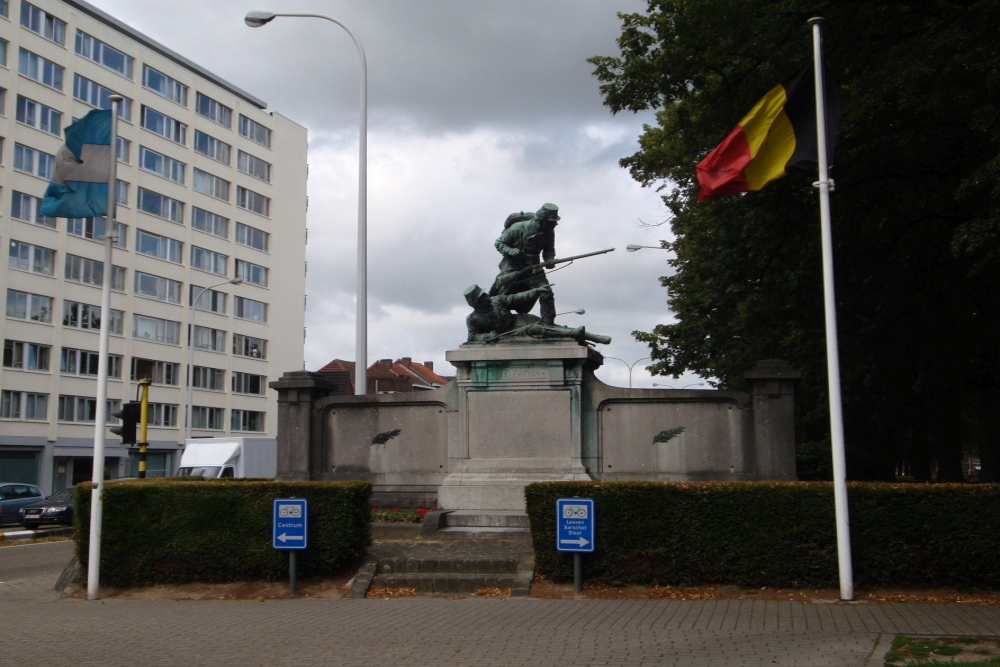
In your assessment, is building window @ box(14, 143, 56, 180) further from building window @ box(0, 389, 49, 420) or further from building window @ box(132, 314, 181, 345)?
building window @ box(0, 389, 49, 420)

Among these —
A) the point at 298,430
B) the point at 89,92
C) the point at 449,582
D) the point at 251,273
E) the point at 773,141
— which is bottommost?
the point at 449,582

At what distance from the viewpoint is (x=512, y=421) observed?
17.5 meters

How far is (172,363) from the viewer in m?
65.1

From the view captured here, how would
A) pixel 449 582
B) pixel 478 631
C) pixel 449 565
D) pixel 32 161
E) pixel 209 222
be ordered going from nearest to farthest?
pixel 478 631 → pixel 449 582 → pixel 449 565 → pixel 32 161 → pixel 209 222

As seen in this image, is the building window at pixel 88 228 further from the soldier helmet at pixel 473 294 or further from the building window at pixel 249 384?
the soldier helmet at pixel 473 294

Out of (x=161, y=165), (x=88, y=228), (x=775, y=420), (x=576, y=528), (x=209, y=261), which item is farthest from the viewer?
(x=209, y=261)

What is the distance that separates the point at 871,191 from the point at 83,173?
12.9 m

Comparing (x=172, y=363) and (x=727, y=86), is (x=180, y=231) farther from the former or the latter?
(x=727, y=86)

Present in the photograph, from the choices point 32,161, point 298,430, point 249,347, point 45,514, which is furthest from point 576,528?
point 249,347

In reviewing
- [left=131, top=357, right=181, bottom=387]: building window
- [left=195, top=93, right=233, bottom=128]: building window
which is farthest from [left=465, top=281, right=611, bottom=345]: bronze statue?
[left=195, top=93, right=233, bottom=128]: building window

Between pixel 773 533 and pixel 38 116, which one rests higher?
pixel 38 116

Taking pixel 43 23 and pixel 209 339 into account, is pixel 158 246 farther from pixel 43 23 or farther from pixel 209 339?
pixel 43 23

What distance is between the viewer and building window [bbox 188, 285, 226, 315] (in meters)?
67.3

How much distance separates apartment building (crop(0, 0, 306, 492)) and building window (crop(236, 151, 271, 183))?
11 centimetres
